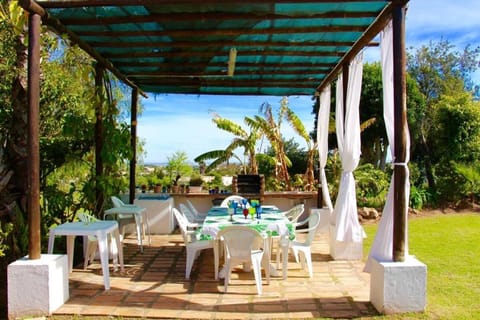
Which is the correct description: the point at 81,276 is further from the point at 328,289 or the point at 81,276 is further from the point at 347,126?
the point at 347,126

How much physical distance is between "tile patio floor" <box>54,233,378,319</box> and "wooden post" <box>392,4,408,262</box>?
0.93 m

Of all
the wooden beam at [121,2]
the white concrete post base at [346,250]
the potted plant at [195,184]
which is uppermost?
the wooden beam at [121,2]

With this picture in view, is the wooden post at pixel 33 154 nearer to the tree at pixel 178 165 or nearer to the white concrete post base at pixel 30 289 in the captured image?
the white concrete post base at pixel 30 289

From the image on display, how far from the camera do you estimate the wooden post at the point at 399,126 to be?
170 inches

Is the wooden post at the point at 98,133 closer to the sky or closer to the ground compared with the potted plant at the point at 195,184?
closer to the sky

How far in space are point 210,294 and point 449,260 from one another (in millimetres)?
4059

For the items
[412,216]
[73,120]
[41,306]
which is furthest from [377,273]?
[412,216]

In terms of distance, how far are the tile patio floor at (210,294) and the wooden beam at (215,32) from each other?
324cm

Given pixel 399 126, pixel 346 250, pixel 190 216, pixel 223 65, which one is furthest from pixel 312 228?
pixel 223 65

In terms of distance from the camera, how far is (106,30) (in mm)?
5691

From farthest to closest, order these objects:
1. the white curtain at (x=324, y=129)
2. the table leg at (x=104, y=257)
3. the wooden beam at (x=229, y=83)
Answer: the wooden beam at (x=229, y=83) → the white curtain at (x=324, y=129) → the table leg at (x=104, y=257)

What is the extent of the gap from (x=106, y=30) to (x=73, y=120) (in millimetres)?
1924

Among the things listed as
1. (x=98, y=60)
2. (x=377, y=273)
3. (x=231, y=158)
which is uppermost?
(x=98, y=60)

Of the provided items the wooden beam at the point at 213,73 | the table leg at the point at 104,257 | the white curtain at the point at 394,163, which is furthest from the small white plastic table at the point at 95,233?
the wooden beam at the point at 213,73
